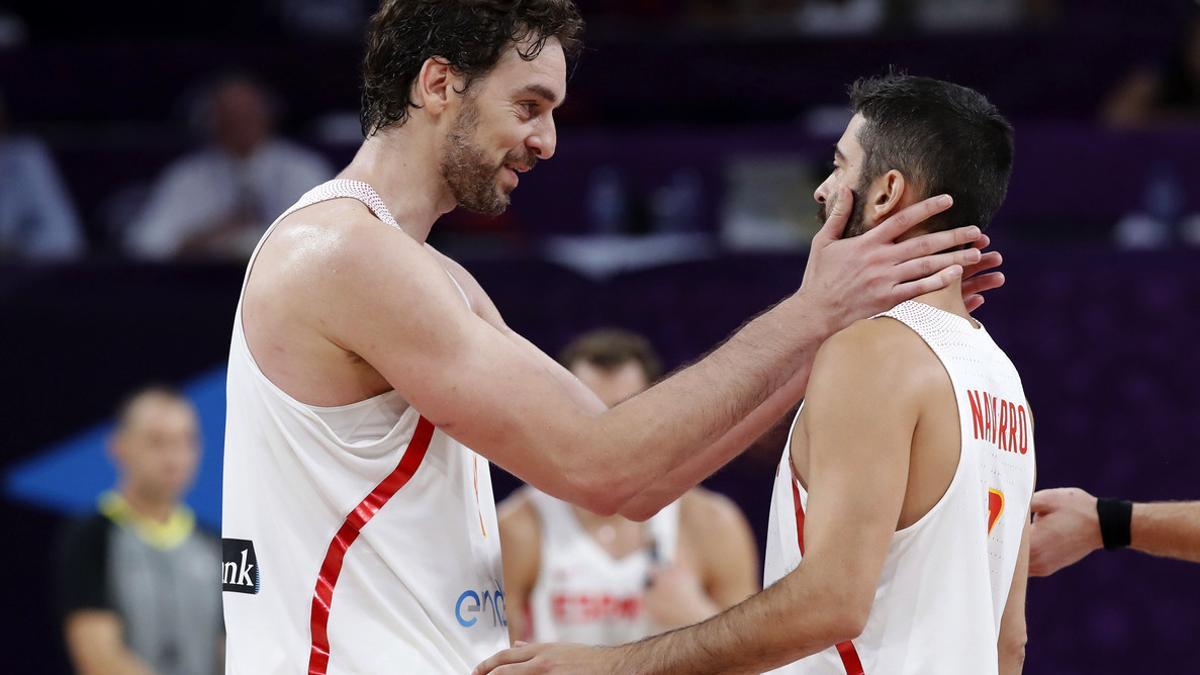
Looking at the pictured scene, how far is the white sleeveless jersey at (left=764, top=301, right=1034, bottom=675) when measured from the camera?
2865 millimetres

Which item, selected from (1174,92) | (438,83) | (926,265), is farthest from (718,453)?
(1174,92)

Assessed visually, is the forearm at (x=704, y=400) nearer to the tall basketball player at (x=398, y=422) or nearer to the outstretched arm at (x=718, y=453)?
the tall basketball player at (x=398, y=422)

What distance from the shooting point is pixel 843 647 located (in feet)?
9.67

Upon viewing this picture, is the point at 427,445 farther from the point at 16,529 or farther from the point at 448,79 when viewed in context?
the point at 16,529

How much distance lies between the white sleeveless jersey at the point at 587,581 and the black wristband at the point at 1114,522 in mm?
2431

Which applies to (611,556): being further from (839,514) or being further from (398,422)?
(839,514)

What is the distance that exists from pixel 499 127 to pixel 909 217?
2.86 feet

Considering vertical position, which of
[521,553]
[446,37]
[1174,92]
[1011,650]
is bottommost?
[1011,650]

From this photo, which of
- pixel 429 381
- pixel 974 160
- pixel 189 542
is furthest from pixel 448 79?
pixel 189 542

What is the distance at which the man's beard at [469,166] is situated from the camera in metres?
3.29

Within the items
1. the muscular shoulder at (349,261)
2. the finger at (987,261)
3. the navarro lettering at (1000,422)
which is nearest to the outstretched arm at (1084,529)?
the navarro lettering at (1000,422)

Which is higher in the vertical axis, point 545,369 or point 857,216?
point 857,216

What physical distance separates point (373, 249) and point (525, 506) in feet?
10.3

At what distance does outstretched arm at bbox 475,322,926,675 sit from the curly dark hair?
95cm
